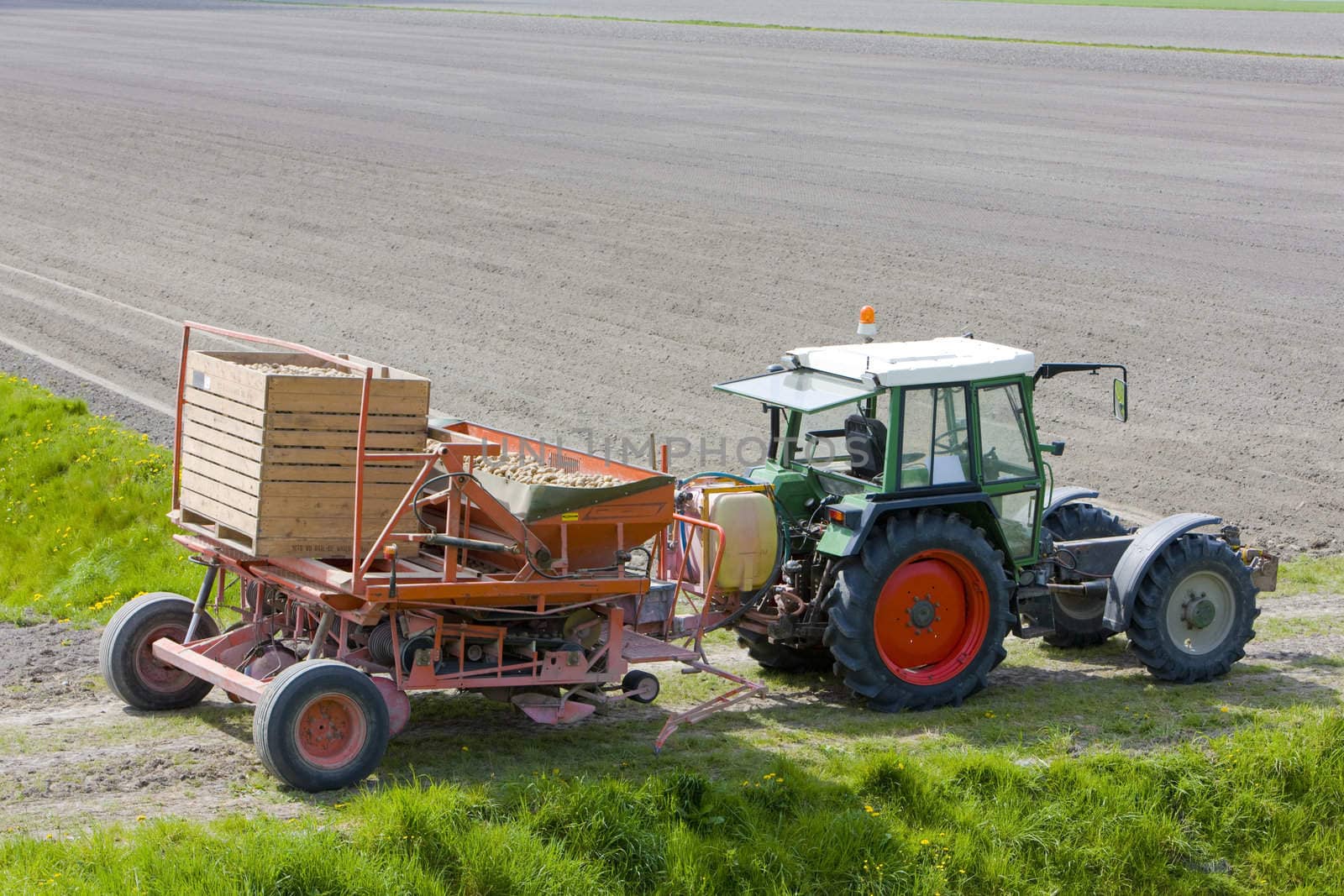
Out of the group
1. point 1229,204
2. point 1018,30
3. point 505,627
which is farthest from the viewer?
point 1018,30

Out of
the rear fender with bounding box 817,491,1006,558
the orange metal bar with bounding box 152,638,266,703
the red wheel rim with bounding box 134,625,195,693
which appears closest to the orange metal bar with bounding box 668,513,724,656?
the rear fender with bounding box 817,491,1006,558

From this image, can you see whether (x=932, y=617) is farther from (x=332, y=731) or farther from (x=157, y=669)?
(x=157, y=669)

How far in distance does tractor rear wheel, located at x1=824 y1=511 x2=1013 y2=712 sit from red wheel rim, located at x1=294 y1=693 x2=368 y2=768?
303cm

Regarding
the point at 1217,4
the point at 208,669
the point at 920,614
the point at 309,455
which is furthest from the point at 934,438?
the point at 1217,4

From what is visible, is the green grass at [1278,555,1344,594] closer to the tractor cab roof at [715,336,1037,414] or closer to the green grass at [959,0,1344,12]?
the tractor cab roof at [715,336,1037,414]

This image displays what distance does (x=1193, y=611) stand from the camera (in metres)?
10.8

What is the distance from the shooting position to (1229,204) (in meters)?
25.9

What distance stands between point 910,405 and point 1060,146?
22186 millimetres

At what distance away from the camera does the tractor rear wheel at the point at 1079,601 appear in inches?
456

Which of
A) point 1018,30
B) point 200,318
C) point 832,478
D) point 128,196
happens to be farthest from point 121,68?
point 832,478

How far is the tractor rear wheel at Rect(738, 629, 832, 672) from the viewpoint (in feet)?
35.6

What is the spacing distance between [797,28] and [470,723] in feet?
157

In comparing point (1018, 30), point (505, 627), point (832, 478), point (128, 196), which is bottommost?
point (505, 627)

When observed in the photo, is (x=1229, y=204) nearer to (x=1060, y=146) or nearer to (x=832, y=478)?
(x=1060, y=146)
